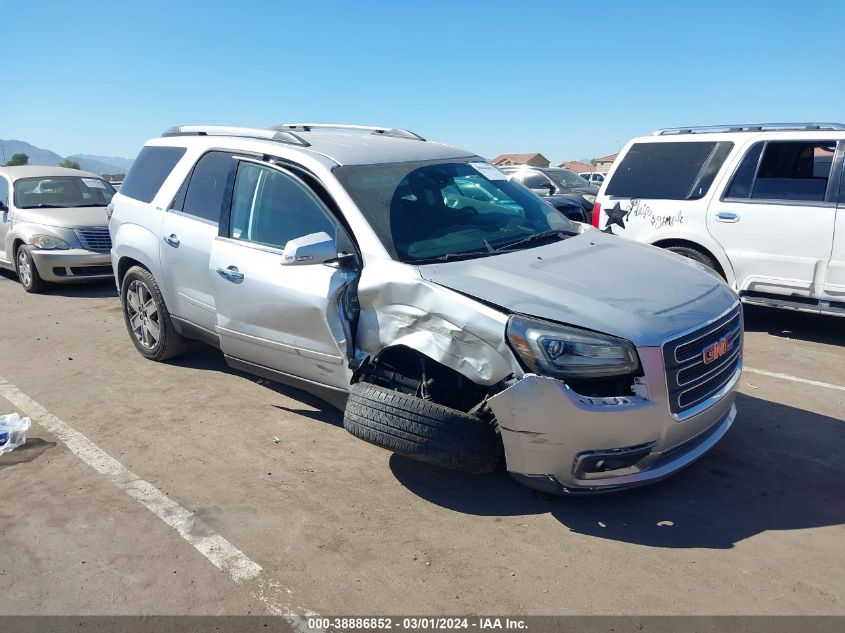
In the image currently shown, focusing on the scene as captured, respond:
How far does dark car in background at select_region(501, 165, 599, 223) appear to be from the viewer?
12.5m

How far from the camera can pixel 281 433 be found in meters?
4.69

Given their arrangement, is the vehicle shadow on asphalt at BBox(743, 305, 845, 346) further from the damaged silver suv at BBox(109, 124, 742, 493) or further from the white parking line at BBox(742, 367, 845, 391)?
the damaged silver suv at BBox(109, 124, 742, 493)

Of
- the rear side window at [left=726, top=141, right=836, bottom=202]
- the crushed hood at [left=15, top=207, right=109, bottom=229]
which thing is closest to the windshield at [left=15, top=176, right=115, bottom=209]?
the crushed hood at [left=15, top=207, right=109, bottom=229]

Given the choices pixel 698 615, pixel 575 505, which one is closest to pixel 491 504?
pixel 575 505

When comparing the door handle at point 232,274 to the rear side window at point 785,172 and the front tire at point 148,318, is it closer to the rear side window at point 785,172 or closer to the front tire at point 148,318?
the front tire at point 148,318

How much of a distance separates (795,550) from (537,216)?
2.55m

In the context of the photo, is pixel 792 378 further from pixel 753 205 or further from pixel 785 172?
pixel 785 172

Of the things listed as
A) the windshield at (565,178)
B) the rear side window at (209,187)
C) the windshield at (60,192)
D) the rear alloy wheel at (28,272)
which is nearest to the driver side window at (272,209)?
the rear side window at (209,187)

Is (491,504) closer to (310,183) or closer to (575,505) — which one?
(575,505)

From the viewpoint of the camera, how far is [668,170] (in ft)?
24.4

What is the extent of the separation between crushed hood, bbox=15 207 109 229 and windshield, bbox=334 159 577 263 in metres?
6.66

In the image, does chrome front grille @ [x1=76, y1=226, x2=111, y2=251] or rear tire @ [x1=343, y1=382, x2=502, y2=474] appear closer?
rear tire @ [x1=343, y1=382, x2=502, y2=474]

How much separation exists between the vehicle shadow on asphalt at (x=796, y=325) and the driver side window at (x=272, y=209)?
5.01m

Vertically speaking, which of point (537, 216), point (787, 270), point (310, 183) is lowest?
point (787, 270)
